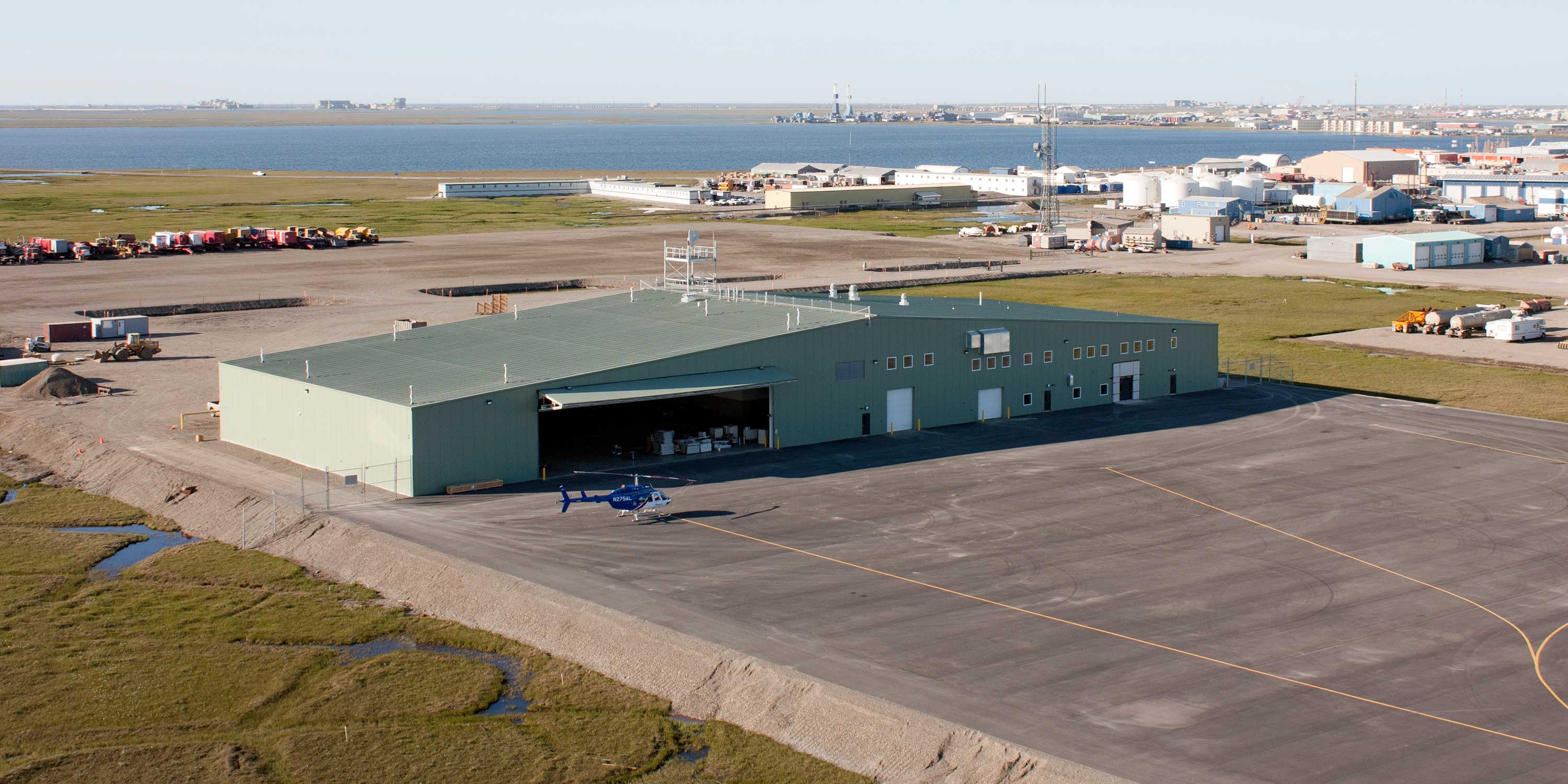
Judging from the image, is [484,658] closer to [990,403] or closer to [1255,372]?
[990,403]

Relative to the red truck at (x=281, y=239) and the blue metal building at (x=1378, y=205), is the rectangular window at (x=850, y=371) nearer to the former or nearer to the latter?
the red truck at (x=281, y=239)

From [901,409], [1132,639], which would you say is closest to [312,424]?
[901,409]

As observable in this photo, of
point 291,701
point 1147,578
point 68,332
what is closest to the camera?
point 291,701

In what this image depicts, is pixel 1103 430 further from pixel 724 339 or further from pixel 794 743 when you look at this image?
pixel 794 743

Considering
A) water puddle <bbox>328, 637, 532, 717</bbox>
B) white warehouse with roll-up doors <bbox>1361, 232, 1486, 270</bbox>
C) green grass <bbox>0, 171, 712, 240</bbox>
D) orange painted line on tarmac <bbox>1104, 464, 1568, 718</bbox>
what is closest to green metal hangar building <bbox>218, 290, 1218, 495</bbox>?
orange painted line on tarmac <bbox>1104, 464, 1568, 718</bbox>

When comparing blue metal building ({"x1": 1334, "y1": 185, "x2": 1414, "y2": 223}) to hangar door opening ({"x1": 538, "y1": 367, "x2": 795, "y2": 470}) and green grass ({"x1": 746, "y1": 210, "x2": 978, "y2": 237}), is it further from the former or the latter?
hangar door opening ({"x1": 538, "y1": 367, "x2": 795, "y2": 470})

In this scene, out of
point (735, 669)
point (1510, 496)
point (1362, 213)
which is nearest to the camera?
point (735, 669)

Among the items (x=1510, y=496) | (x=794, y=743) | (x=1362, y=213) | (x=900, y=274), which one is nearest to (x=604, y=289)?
(x=900, y=274)
